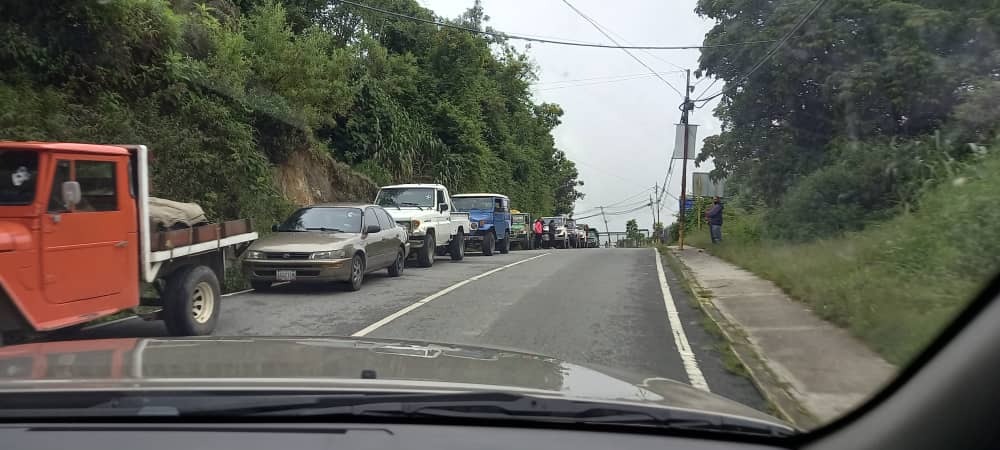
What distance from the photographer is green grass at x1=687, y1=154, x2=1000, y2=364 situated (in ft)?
20.0

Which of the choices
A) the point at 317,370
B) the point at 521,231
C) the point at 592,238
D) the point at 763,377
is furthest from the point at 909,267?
the point at 592,238

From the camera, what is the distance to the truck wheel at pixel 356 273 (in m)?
13.2

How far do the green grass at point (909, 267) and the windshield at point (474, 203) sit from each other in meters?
13.5

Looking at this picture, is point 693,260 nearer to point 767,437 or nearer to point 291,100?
point 291,100

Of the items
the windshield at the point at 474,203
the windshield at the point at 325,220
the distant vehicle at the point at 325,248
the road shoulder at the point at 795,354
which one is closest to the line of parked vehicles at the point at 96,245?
the distant vehicle at the point at 325,248

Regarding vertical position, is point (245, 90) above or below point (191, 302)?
above

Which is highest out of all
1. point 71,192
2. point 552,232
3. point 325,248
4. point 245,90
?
point 245,90

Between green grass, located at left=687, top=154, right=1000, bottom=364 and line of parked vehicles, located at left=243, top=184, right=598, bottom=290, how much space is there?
7251mm

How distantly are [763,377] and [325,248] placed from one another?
7862mm

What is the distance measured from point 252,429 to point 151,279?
6.20 metres

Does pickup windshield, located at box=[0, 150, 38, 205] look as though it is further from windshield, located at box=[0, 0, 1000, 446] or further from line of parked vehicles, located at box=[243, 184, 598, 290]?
line of parked vehicles, located at box=[243, 184, 598, 290]

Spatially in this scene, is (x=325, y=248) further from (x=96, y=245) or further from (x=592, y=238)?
(x=592, y=238)

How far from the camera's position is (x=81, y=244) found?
23.5 ft

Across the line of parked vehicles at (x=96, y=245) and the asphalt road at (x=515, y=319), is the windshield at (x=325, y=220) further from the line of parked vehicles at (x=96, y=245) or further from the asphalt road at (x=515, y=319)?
the line of parked vehicles at (x=96, y=245)
